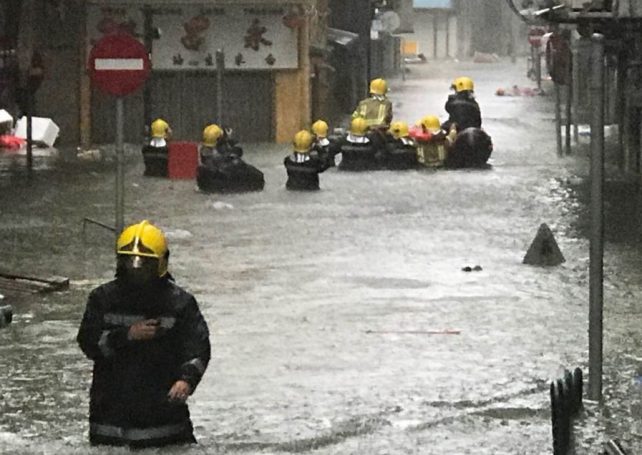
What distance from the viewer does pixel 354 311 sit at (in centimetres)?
1494

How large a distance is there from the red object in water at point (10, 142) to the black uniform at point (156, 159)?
7.60m

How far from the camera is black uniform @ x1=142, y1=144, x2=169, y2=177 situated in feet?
99.1

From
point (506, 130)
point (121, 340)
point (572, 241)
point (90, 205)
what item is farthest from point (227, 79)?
Result: point (121, 340)

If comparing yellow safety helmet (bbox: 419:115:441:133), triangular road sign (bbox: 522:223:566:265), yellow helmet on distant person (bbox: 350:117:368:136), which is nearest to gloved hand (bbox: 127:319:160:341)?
triangular road sign (bbox: 522:223:566:265)

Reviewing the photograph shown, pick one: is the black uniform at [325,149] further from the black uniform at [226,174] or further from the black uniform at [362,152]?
the black uniform at [226,174]

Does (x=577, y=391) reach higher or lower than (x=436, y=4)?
lower

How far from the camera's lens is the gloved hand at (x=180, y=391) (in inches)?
335

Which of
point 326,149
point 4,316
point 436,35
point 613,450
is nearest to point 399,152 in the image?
point 326,149

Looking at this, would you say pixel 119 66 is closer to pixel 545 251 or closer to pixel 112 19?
pixel 545 251

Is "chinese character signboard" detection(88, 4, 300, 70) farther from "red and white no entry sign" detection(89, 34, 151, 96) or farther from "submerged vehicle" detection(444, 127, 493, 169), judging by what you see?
"red and white no entry sign" detection(89, 34, 151, 96)

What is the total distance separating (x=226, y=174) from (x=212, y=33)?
46.0 ft

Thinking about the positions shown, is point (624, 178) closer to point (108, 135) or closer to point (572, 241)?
point (572, 241)

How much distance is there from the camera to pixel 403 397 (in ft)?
37.1

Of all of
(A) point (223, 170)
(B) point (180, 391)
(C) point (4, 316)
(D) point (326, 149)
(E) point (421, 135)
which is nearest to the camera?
(B) point (180, 391)
